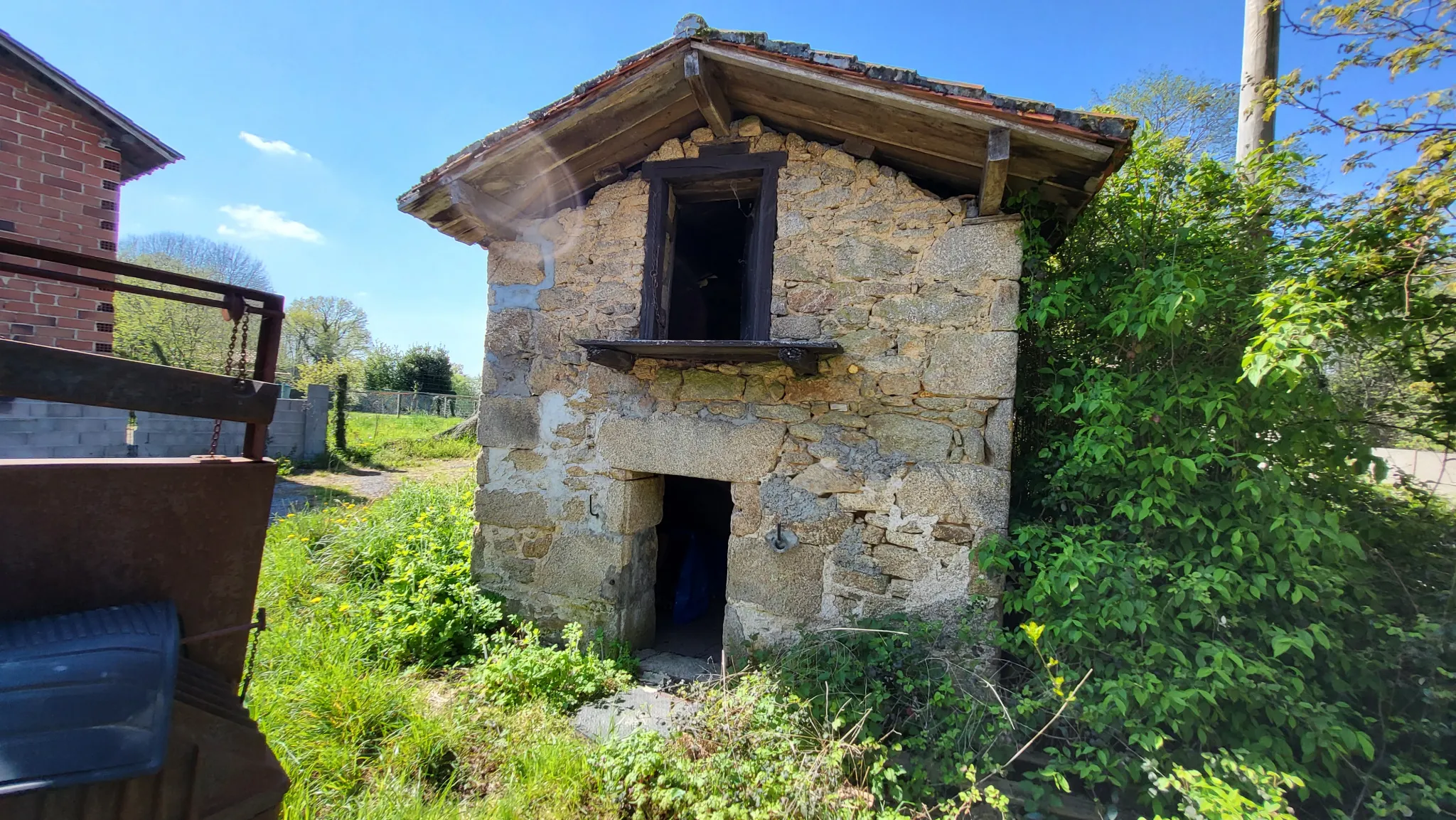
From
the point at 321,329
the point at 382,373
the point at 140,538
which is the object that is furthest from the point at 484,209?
the point at 321,329

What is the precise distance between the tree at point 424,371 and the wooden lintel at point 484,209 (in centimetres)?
2152

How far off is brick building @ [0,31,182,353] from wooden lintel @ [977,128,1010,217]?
26.2 feet

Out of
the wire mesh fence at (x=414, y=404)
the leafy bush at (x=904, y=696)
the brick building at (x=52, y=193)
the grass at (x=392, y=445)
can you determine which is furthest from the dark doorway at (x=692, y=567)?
the wire mesh fence at (x=414, y=404)

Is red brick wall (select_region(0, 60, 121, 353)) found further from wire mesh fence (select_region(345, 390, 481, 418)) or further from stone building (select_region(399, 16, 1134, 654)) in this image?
wire mesh fence (select_region(345, 390, 481, 418))

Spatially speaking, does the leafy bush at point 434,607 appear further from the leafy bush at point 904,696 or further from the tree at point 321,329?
the tree at point 321,329

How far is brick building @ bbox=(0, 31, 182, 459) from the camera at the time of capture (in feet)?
16.0

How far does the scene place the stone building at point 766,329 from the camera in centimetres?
292

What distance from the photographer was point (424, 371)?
22906 millimetres

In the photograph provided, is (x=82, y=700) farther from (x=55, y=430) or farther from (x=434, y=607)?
(x=55, y=430)

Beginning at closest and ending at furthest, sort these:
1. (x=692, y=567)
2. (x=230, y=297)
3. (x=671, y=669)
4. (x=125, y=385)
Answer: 1. (x=125, y=385)
2. (x=230, y=297)
3. (x=671, y=669)
4. (x=692, y=567)

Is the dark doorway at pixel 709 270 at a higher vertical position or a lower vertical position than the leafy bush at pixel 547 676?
higher

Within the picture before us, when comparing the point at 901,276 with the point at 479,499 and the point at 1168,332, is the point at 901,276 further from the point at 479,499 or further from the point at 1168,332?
the point at 479,499

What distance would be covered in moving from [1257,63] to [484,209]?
5.46 meters

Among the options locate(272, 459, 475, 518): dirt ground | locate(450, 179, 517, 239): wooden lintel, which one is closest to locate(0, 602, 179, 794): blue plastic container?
locate(450, 179, 517, 239): wooden lintel
